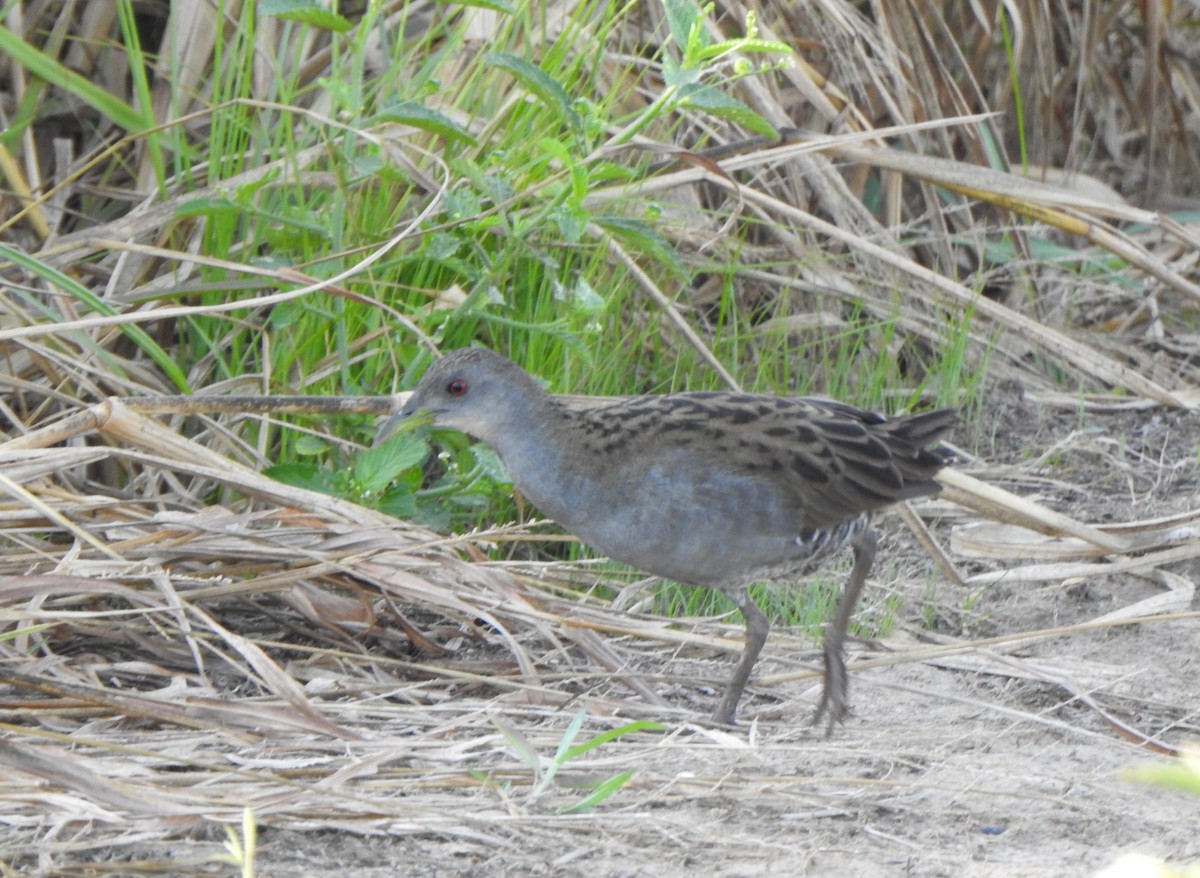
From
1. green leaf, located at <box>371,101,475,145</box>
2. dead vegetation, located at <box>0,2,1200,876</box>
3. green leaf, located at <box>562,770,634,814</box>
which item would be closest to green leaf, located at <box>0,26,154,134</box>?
dead vegetation, located at <box>0,2,1200,876</box>

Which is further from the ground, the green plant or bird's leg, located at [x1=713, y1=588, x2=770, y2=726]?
the green plant

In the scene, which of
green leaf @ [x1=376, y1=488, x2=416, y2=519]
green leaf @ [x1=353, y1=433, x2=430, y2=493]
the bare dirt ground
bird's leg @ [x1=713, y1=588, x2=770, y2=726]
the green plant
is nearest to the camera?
the bare dirt ground

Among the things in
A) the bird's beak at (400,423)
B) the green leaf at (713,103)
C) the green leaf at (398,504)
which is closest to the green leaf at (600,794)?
the bird's beak at (400,423)

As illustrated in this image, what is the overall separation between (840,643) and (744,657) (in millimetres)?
239

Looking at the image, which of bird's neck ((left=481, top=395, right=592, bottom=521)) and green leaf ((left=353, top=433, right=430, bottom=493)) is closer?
bird's neck ((left=481, top=395, right=592, bottom=521))

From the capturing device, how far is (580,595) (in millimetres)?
3727

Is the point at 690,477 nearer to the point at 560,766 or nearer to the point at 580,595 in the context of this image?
the point at 580,595

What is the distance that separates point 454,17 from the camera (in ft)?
16.1

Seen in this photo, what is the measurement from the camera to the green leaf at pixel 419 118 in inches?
138

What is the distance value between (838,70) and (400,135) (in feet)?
6.45

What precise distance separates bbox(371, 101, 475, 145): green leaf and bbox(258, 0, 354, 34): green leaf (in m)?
0.24

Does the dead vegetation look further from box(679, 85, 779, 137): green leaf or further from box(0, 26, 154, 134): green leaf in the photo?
box(679, 85, 779, 137): green leaf

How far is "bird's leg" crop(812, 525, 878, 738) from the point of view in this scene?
130 inches

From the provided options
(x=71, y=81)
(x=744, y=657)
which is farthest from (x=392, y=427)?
(x=71, y=81)
